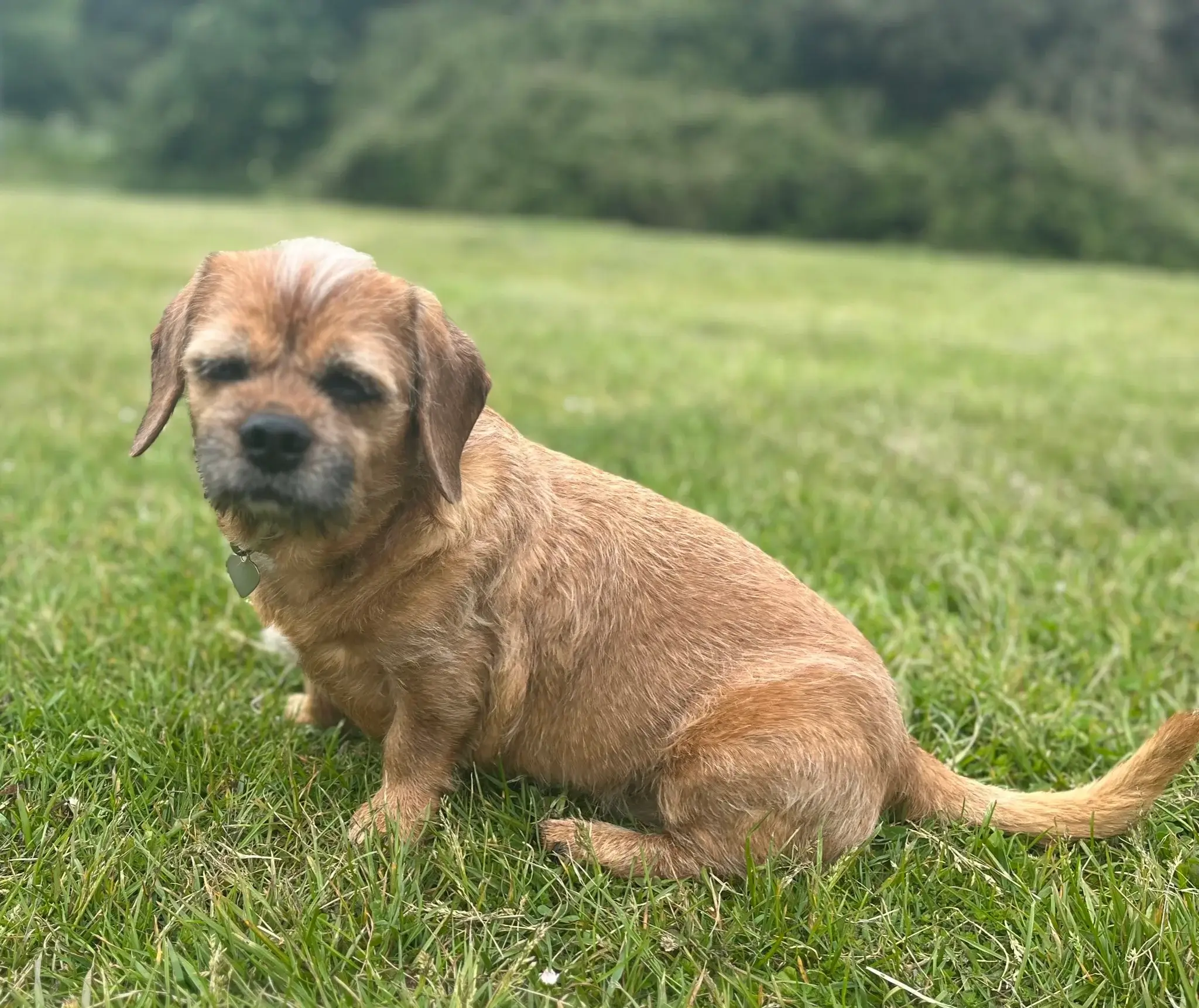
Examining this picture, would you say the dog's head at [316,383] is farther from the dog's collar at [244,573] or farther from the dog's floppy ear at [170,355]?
the dog's collar at [244,573]

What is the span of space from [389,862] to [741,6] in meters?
46.4

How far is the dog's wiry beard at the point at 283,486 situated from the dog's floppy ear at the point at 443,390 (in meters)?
0.26

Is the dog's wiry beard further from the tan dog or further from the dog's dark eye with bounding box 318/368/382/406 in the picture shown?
the dog's dark eye with bounding box 318/368/382/406

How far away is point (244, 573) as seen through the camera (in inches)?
111

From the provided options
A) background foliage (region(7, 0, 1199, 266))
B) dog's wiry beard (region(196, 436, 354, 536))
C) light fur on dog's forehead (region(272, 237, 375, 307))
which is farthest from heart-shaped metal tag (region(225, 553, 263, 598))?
background foliage (region(7, 0, 1199, 266))

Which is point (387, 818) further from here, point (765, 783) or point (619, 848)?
point (765, 783)

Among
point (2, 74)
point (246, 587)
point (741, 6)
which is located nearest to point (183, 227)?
point (246, 587)

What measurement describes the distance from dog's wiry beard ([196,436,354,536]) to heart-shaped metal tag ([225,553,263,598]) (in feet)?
1.25

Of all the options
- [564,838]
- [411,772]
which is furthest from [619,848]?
[411,772]

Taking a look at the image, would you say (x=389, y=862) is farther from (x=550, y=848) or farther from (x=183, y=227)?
(x=183, y=227)

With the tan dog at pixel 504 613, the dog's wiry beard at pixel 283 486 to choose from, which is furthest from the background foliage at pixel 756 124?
the dog's wiry beard at pixel 283 486

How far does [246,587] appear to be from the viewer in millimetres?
2822

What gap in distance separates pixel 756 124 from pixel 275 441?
39.2m

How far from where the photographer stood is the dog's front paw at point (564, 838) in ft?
8.95
